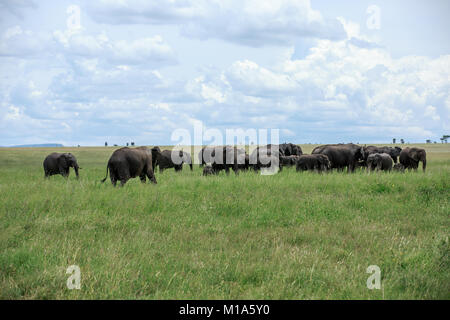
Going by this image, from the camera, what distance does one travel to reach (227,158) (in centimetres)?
2606

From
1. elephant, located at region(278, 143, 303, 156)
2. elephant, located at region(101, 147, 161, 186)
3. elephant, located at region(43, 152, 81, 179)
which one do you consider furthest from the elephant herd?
elephant, located at region(278, 143, 303, 156)

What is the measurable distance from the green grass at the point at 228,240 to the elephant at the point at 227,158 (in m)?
9.77

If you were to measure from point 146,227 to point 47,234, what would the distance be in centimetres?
238

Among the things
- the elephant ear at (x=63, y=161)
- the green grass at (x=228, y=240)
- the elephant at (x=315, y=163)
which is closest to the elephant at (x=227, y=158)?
the elephant at (x=315, y=163)

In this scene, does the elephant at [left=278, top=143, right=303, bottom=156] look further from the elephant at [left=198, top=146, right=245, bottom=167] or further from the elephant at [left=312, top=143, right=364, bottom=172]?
the elephant at [left=198, top=146, right=245, bottom=167]

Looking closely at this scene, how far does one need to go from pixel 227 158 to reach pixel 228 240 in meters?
16.9

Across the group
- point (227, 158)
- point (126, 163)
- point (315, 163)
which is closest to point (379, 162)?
point (315, 163)

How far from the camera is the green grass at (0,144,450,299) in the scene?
649 centimetres

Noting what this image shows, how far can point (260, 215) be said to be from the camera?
11.5m

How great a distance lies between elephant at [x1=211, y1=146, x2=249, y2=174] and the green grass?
9.77 metres

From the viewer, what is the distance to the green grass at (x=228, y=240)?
21.3 feet

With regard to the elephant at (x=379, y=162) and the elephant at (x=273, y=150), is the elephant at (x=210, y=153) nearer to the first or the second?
the elephant at (x=273, y=150)

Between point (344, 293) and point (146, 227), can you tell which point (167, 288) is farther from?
point (146, 227)
